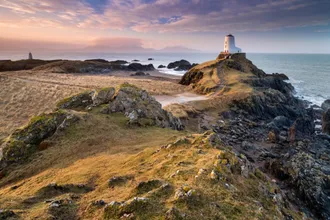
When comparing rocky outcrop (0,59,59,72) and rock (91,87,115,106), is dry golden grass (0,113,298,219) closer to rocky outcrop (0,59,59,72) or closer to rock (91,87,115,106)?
rock (91,87,115,106)

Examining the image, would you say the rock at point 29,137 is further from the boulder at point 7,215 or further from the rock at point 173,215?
the rock at point 173,215

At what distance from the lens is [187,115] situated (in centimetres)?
3347

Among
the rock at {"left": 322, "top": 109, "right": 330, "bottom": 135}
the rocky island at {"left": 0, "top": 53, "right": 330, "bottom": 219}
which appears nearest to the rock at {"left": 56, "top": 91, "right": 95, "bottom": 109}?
the rocky island at {"left": 0, "top": 53, "right": 330, "bottom": 219}

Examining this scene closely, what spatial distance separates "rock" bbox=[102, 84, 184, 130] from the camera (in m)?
22.1

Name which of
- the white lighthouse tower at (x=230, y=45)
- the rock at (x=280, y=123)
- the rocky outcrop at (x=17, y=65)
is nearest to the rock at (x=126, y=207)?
the rock at (x=280, y=123)

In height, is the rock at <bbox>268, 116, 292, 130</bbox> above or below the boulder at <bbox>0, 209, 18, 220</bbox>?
below

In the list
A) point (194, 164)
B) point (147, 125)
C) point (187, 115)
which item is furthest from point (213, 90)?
point (194, 164)

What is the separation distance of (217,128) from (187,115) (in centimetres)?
495

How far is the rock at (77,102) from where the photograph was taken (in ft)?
77.4

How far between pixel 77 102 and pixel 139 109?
7009mm

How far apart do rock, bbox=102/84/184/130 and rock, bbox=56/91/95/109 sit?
3113 mm

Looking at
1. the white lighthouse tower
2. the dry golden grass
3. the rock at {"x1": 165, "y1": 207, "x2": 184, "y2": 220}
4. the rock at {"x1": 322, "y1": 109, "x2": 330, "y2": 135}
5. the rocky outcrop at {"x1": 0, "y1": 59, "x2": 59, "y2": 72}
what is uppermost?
the white lighthouse tower

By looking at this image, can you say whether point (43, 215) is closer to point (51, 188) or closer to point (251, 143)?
point (51, 188)

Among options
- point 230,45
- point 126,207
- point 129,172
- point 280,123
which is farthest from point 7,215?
point 230,45
